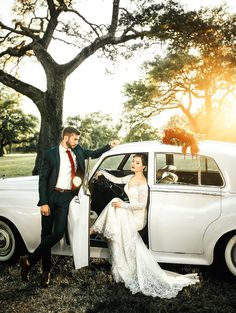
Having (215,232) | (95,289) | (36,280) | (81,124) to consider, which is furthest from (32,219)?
(81,124)

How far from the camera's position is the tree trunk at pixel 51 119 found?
595 inches

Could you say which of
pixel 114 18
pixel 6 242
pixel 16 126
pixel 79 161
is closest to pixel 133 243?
pixel 79 161

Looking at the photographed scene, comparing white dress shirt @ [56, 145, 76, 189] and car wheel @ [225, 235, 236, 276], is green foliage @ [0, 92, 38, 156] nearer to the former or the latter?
white dress shirt @ [56, 145, 76, 189]

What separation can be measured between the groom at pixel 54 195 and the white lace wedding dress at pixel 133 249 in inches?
19.7

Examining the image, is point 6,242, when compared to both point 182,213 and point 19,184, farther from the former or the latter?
point 182,213

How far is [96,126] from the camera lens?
375 feet

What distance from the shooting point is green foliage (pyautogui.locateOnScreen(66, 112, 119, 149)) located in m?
111

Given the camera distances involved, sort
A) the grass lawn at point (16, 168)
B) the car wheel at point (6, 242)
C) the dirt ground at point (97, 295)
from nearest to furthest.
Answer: the dirt ground at point (97, 295) < the car wheel at point (6, 242) < the grass lawn at point (16, 168)

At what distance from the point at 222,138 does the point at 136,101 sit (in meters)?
11.6

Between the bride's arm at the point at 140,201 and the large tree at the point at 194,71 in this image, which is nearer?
the bride's arm at the point at 140,201

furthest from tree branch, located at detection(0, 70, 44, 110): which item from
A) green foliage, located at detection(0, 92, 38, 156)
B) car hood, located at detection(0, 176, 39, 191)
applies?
green foliage, located at detection(0, 92, 38, 156)

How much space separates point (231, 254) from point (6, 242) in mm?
3128

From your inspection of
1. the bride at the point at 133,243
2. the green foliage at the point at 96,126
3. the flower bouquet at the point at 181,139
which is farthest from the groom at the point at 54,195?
the green foliage at the point at 96,126

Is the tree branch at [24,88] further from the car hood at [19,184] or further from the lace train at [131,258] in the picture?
the lace train at [131,258]
